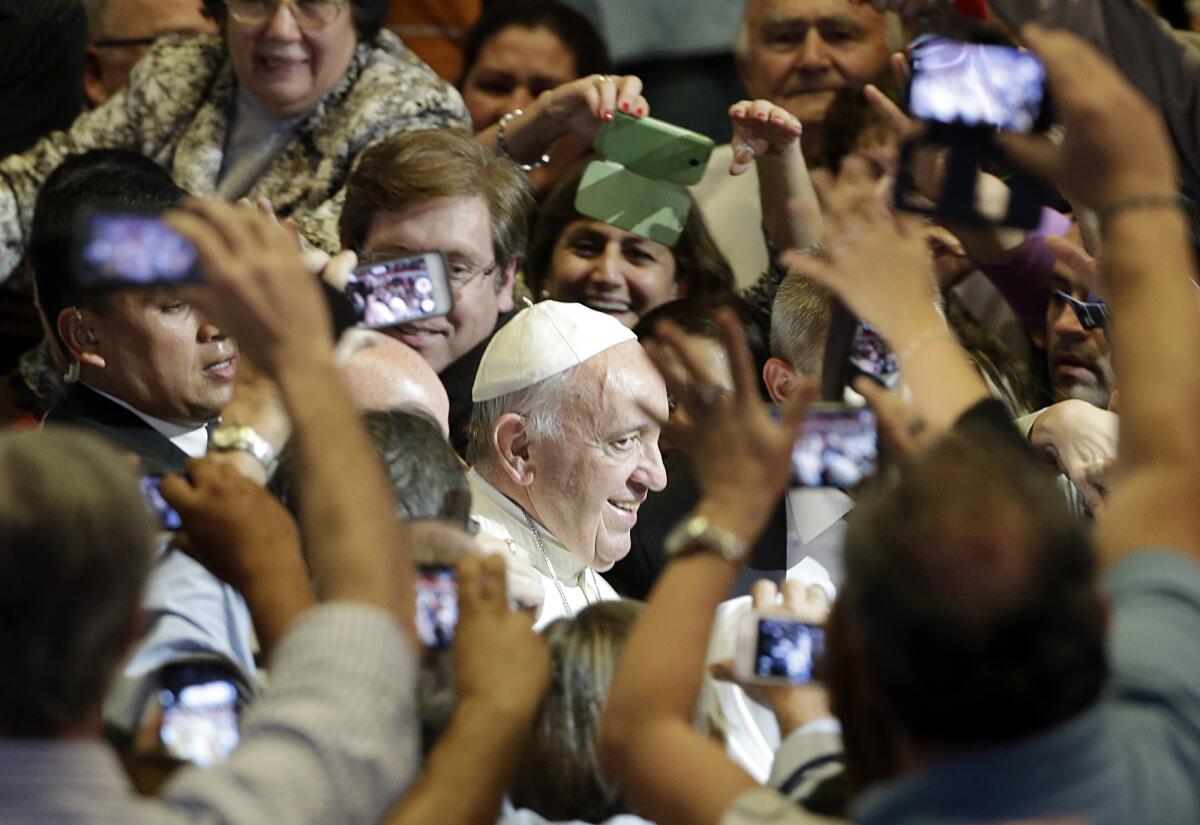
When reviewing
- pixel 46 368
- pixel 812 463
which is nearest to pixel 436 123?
pixel 46 368

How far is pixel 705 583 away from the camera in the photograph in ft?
6.72

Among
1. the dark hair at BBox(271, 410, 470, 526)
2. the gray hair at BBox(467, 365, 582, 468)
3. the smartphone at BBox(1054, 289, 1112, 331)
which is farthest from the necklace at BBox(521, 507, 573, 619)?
the smartphone at BBox(1054, 289, 1112, 331)

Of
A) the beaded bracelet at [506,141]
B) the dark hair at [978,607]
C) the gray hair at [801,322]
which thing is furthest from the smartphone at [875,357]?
the beaded bracelet at [506,141]

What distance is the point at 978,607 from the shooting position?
1626 mm

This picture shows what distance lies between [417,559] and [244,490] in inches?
10.4

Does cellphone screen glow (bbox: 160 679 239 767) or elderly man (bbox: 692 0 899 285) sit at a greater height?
cellphone screen glow (bbox: 160 679 239 767)

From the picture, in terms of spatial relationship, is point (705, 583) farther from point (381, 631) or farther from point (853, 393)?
point (853, 393)

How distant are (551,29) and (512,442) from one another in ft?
5.75

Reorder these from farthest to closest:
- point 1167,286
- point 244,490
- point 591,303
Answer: point 591,303, point 244,490, point 1167,286

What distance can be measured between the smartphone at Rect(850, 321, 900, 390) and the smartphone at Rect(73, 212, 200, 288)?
1221mm

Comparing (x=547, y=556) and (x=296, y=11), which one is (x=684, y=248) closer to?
(x=296, y=11)

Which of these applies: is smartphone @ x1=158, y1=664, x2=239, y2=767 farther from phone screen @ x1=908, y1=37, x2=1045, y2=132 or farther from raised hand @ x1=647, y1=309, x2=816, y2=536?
phone screen @ x1=908, y1=37, x2=1045, y2=132

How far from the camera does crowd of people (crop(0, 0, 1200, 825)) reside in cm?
167

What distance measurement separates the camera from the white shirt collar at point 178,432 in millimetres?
3555
